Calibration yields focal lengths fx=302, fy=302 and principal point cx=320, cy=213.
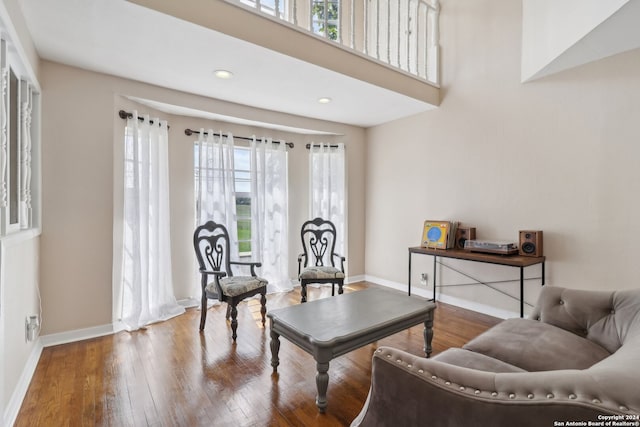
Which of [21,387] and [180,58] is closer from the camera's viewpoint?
[21,387]

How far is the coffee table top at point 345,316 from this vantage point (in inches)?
73.0

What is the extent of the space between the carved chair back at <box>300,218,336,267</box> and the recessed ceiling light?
76.1 inches

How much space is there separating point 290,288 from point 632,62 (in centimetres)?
410

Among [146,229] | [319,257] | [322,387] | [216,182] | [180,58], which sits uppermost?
[180,58]

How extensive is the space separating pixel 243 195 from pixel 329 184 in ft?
4.15

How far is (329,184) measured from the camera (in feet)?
14.6

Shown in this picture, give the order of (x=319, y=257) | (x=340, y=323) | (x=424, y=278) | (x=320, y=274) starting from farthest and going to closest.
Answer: (x=319, y=257)
(x=424, y=278)
(x=320, y=274)
(x=340, y=323)

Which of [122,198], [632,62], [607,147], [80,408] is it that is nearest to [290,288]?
[122,198]

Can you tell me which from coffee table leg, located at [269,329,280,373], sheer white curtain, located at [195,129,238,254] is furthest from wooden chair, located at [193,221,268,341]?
coffee table leg, located at [269,329,280,373]

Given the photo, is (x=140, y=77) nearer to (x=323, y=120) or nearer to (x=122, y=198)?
(x=122, y=198)

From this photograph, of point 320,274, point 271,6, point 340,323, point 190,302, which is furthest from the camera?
point 271,6

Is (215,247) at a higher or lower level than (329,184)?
lower

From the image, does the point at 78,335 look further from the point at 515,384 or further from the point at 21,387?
the point at 515,384

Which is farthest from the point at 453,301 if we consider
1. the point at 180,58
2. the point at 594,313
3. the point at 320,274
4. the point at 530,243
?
the point at 180,58
